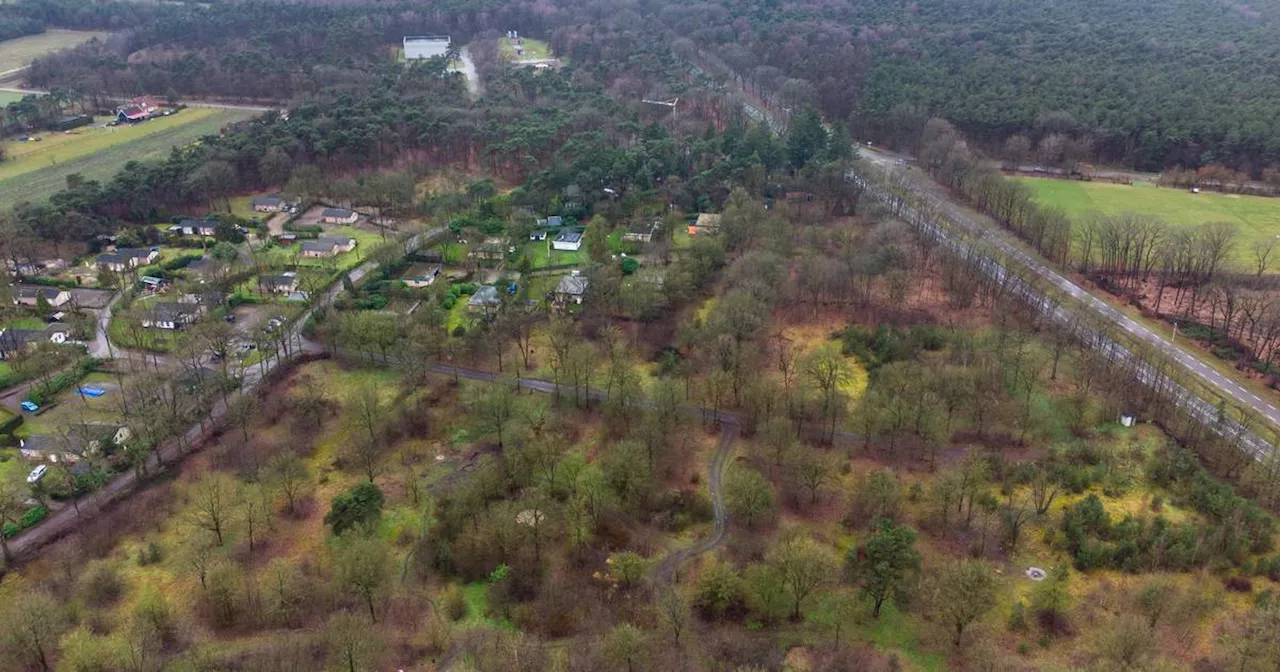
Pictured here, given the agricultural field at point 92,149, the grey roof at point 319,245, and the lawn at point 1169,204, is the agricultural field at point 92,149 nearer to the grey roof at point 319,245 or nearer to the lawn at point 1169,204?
the grey roof at point 319,245

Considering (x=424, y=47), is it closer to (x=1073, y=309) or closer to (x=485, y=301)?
(x=485, y=301)

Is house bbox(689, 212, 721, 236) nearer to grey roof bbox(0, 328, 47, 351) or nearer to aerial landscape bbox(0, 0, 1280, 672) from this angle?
aerial landscape bbox(0, 0, 1280, 672)

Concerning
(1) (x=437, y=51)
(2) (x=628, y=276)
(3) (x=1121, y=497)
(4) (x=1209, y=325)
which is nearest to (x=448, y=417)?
(2) (x=628, y=276)

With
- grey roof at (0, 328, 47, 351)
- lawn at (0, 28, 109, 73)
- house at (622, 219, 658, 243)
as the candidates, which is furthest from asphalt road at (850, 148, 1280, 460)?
lawn at (0, 28, 109, 73)

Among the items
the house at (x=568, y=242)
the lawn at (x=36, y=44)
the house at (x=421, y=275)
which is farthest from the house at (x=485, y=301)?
the lawn at (x=36, y=44)

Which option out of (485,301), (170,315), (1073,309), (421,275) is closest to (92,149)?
(170,315)

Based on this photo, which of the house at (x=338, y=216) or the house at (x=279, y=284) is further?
the house at (x=338, y=216)

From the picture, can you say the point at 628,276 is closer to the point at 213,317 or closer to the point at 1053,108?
the point at 213,317
